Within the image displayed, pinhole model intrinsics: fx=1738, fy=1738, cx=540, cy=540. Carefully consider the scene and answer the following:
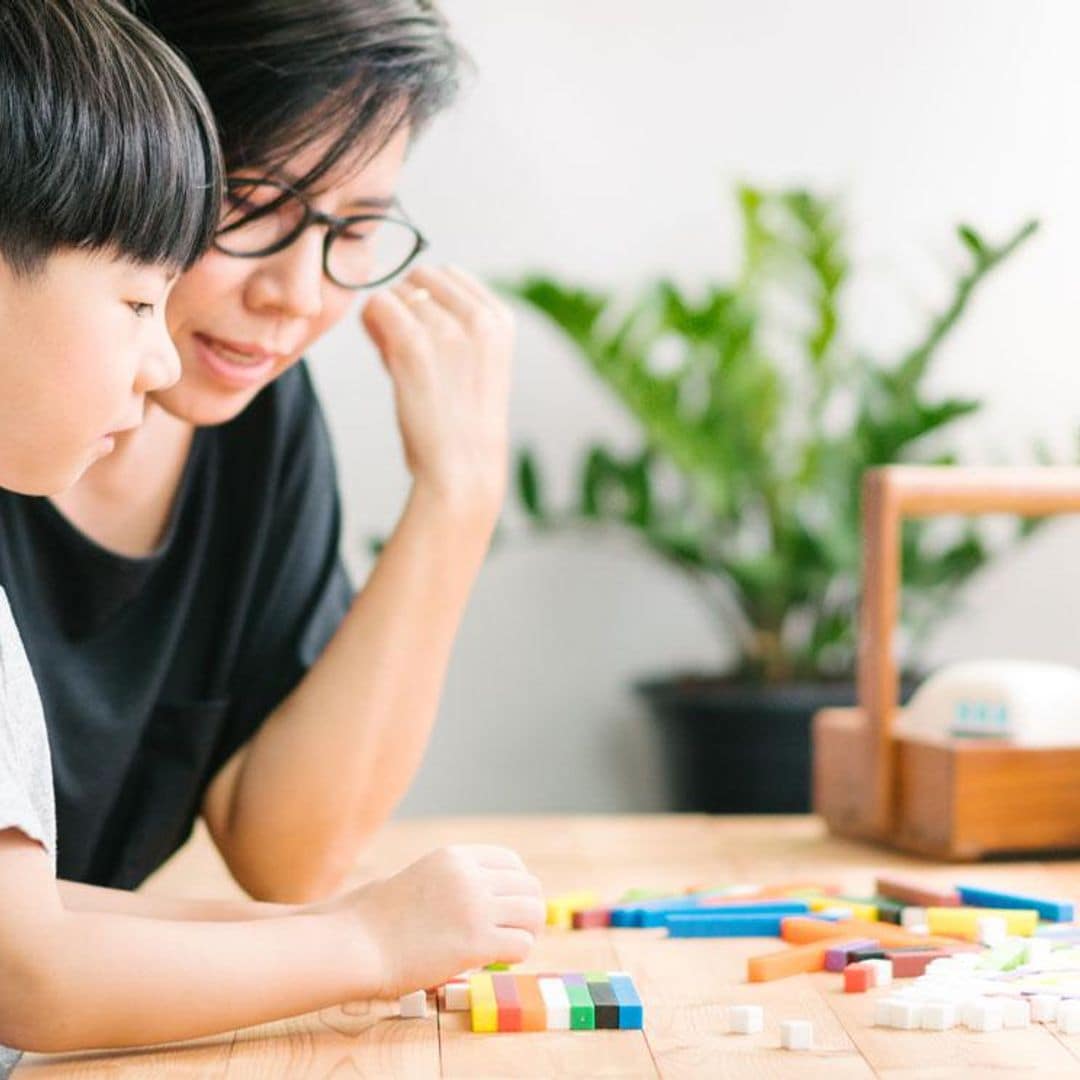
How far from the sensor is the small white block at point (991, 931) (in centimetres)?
95

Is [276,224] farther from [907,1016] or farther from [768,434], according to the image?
[768,434]

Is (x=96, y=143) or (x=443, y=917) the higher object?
(x=96, y=143)

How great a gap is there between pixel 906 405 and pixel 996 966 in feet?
5.47

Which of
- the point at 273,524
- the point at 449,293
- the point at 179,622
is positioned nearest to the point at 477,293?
the point at 449,293

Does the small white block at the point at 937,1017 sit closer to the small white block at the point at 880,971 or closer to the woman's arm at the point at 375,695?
the small white block at the point at 880,971

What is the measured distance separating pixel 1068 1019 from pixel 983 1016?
1.5 inches

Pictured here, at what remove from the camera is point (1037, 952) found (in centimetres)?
91

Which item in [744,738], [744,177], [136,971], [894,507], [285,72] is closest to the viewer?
[136,971]

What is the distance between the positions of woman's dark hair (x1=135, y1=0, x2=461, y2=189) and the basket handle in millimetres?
553

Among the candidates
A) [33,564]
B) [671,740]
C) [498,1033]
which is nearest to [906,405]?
[671,740]

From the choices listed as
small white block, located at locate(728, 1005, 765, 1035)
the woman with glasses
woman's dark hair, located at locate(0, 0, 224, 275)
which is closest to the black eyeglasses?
the woman with glasses

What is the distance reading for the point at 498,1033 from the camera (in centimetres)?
79

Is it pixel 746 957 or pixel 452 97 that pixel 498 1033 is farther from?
pixel 452 97

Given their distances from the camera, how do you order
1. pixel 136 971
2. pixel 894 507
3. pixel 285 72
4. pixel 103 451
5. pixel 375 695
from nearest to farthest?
pixel 136 971 < pixel 103 451 < pixel 285 72 < pixel 375 695 < pixel 894 507
